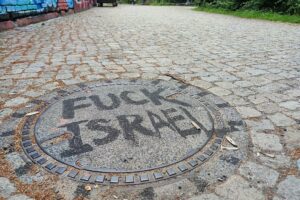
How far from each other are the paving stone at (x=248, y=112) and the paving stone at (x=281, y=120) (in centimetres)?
13

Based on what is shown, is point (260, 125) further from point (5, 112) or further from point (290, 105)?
point (5, 112)

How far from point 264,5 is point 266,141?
13.4 meters

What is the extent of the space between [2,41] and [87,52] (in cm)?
258

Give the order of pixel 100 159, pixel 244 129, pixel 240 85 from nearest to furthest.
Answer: pixel 100 159 < pixel 244 129 < pixel 240 85

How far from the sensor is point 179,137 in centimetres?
235

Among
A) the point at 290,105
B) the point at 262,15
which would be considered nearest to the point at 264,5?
the point at 262,15

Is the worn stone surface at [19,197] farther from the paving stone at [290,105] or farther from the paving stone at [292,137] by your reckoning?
the paving stone at [290,105]

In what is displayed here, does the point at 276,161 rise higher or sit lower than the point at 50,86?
lower

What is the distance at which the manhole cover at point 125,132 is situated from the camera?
6.54 ft

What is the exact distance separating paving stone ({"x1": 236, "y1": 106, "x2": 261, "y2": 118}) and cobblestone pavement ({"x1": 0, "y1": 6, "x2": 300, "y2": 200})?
1cm

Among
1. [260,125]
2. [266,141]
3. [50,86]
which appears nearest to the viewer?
[266,141]

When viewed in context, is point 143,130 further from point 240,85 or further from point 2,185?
point 240,85

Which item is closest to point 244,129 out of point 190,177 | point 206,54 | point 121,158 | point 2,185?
point 190,177

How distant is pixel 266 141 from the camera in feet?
7.63
